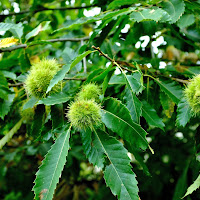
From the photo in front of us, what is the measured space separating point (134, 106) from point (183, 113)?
0.93ft

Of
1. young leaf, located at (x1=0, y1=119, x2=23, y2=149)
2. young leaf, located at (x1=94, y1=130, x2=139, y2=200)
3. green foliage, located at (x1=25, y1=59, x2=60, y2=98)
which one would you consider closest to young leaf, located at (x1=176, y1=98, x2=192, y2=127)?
young leaf, located at (x1=94, y1=130, x2=139, y2=200)

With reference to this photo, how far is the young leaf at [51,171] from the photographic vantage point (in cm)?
104

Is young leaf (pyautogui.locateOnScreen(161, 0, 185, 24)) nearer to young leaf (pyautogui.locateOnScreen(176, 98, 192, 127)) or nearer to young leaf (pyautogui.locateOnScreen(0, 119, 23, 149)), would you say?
young leaf (pyautogui.locateOnScreen(176, 98, 192, 127))

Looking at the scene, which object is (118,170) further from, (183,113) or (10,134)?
(10,134)

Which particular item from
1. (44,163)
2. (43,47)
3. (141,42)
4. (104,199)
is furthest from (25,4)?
(104,199)

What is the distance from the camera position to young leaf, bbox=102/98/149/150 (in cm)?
115

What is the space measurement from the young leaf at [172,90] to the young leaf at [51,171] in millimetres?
650

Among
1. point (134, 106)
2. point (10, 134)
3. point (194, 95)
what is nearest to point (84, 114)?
point (134, 106)

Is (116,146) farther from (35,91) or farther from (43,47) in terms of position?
(43,47)

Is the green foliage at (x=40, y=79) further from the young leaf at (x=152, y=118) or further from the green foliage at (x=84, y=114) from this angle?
the young leaf at (x=152, y=118)

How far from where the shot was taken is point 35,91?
143cm

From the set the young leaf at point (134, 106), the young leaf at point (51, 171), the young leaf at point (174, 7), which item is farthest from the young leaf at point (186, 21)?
the young leaf at point (51, 171)

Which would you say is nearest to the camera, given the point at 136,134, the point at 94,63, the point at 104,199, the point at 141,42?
the point at 136,134

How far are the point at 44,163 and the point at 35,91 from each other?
1.56ft
